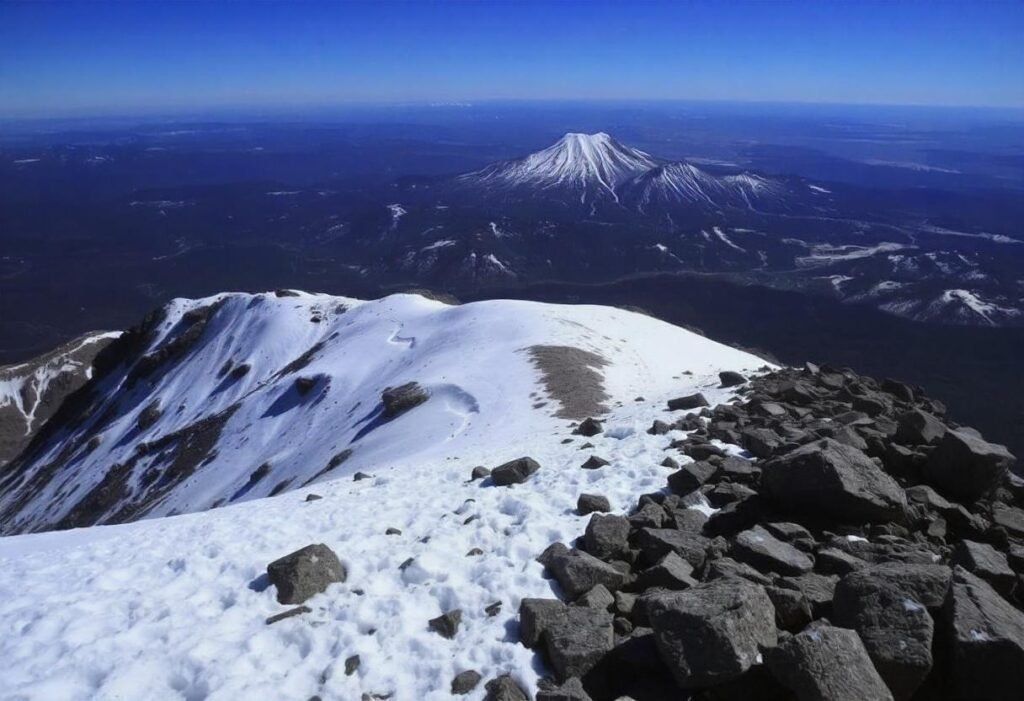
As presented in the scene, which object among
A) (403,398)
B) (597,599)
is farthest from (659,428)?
(403,398)

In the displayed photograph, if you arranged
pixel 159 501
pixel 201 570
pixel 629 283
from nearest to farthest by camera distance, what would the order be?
pixel 201 570 < pixel 159 501 < pixel 629 283

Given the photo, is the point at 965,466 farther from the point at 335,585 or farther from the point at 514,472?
the point at 335,585

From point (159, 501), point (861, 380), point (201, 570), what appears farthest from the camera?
point (159, 501)

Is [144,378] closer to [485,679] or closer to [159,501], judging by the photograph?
[159,501]

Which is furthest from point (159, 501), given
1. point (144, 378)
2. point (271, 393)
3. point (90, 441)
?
point (144, 378)

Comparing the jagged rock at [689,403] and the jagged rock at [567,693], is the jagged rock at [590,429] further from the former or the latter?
the jagged rock at [567,693]

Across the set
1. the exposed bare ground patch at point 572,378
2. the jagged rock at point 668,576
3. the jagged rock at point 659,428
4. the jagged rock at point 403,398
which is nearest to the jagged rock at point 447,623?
the jagged rock at point 668,576

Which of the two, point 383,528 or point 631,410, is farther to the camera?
point 631,410

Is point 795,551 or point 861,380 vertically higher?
point 795,551
